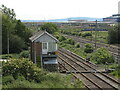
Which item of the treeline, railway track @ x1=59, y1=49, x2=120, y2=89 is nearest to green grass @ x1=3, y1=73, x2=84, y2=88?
railway track @ x1=59, y1=49, x2=120, y2=89

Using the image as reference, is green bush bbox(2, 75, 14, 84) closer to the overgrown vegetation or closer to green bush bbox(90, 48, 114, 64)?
the overgrown vegetation

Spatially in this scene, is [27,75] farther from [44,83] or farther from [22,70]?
[44,83]

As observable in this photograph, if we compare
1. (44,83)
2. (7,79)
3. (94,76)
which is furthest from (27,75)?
(94,76)

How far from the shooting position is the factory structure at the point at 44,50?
64.2ft

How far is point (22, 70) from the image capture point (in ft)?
45.7

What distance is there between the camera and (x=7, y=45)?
30812mm

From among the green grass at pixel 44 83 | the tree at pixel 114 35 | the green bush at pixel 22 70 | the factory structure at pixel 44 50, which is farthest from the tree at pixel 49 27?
the green grass at pixel 44 83

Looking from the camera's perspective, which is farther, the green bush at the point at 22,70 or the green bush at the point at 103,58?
the green bush at the point at 103,58

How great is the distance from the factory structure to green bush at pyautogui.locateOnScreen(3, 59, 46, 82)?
17.4 feet

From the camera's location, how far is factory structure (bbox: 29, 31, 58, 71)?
19.6 m

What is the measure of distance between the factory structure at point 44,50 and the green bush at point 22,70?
17.4ft

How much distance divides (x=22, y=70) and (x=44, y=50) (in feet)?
19.7

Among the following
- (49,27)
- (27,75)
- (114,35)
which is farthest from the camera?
(49,27)

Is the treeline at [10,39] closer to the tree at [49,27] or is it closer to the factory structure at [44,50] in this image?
the factory structure at [44,50]
